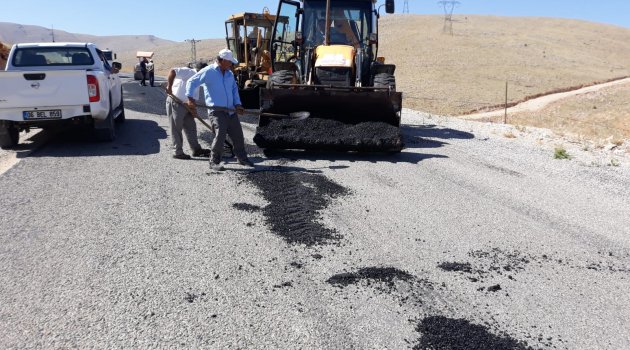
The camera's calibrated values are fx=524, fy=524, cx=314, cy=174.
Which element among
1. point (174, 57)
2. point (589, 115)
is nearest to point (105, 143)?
point (589, 115)

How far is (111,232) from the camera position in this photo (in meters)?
4.95

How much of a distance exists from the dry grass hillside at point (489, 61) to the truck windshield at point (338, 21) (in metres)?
13.7

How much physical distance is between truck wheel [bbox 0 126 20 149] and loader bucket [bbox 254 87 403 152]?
4256 mm

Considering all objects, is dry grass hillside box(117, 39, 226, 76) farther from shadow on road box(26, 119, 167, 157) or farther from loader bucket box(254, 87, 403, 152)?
loader bucket box(254, 87, 403, 152)

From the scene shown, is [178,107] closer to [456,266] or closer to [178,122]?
[178,122]

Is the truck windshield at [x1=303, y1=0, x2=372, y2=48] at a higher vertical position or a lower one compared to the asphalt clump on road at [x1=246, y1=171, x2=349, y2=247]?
higher

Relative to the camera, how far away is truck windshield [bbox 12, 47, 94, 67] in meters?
Answer: 10.1

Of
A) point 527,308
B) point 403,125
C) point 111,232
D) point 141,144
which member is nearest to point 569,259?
point 527,308

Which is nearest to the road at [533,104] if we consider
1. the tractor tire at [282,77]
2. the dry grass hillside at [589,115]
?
the dry grass hillside at [589,115]

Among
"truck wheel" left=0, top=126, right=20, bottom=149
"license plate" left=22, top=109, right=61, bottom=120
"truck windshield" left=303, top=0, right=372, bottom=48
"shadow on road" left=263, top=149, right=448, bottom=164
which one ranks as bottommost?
"shadow on road" left=263, top=149, right=448, bottom=164

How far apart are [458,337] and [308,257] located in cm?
156

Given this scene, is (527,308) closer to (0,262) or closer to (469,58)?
(0,262)

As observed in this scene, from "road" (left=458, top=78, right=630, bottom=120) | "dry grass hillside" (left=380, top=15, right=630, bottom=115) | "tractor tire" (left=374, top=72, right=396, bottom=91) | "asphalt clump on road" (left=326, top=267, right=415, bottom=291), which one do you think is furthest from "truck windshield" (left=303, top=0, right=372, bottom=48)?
"dry grass hillside" (left=380, top=15, right=630, bottom=115)

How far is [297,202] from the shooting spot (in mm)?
6043
